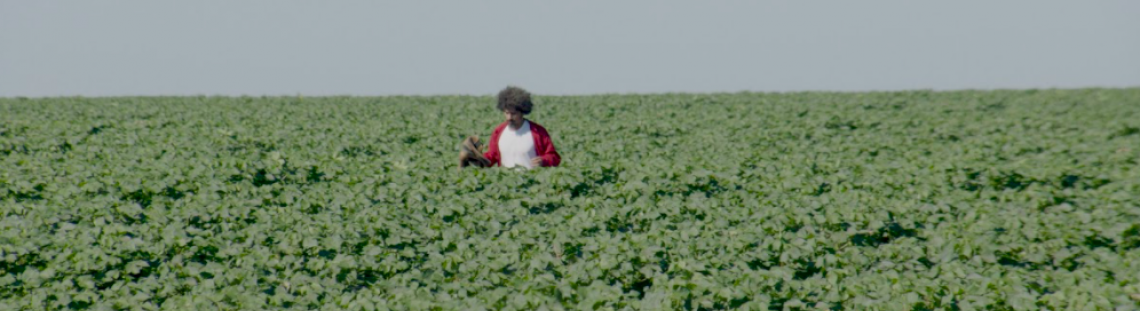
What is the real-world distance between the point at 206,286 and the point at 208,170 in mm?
4987

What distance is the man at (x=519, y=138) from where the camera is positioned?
11773 millimetres

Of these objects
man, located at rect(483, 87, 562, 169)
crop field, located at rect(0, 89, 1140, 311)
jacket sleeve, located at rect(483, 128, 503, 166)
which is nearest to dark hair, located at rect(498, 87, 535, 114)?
man, located at rect(483, 87, 562, 169)

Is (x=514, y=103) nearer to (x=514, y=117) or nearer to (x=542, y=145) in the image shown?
(x=514, y=117)

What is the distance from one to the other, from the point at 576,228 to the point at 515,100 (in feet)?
8.08

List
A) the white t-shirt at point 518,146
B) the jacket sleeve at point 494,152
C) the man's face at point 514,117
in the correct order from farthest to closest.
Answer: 1. the jacket sleeve at point 494,152
2. the white t-shirt at point 518,146
3. the man's face at point 514,117

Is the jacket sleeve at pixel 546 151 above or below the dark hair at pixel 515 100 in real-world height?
below

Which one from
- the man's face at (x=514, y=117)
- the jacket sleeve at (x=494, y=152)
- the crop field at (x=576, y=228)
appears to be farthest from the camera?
the jacket sleeve at (x=494, y=152)

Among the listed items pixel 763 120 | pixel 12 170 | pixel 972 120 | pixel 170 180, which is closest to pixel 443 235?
pixel 170 180

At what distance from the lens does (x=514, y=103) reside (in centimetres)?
1173

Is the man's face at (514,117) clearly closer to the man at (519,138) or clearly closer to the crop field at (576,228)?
the man at (519,138)

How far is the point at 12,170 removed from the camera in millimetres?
13531


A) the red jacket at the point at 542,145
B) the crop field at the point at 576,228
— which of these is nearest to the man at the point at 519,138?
the red jacket at the point at 542,145

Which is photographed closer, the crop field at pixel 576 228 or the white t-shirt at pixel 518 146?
the crop field at pixel 576 228

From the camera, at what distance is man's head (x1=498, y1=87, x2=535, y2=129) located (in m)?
11.7
